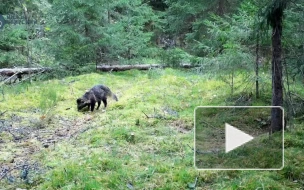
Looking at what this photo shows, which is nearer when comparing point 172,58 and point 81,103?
point 81,103

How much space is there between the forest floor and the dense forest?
0.02 m

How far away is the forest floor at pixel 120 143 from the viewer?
182 inches

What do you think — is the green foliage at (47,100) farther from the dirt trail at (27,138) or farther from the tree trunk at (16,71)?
the tree trunk at (16,71)

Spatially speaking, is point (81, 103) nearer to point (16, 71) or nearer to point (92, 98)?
point (92, 98)

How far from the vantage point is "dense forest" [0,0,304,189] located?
15.9 feet

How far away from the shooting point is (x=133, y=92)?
10.0 meters

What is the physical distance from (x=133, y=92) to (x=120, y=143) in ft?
13.2

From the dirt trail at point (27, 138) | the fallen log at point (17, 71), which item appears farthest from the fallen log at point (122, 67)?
the dirt trail at point (27, 138)

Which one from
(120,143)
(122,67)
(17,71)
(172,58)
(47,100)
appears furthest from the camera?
(172,58)

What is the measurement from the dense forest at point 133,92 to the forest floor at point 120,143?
2 cm

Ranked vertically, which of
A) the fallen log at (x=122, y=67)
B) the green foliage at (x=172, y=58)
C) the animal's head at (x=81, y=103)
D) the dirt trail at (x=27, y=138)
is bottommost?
the dirt trail at (x=27, y=138)
